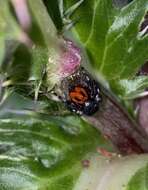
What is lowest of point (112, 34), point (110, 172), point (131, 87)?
point (110, 172)

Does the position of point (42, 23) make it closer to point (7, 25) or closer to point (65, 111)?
point (7, 25)

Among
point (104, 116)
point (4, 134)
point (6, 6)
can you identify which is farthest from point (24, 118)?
point (6, 6)

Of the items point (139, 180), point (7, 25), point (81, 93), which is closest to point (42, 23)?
point (7, 25)

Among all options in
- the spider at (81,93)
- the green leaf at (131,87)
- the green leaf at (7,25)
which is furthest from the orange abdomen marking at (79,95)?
the green leaf at (7,25)

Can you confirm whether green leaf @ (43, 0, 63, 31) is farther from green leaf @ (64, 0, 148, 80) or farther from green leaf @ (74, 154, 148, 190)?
green leaf @ (74, 154, 148, 190)

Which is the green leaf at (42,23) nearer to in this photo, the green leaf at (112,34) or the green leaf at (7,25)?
the green leaf at (7,25)

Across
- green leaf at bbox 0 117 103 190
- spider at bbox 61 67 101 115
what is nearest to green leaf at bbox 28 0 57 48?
spider at bbox 61 67 101 115
